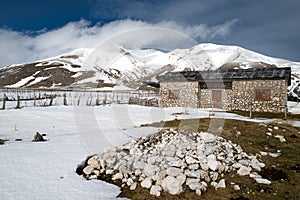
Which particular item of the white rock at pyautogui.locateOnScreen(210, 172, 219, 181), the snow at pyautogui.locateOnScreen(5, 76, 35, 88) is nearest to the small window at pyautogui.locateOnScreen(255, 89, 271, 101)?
the white rock at pyautogui.locateOnScreen(210, 172, 219, 181)

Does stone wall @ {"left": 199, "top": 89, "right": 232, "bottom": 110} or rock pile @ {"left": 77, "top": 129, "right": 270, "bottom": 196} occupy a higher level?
stone wall @ {"left": 199, "top": 89, "right": 232, "bottom": 110}

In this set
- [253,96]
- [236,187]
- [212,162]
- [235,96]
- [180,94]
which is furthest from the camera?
[180,94]

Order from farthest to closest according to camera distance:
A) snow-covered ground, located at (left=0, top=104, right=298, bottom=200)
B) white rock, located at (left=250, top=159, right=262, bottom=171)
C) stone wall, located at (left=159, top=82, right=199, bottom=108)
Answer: stone wall, located at (left=159, top=82, right=199, bottom=108) < white rock, located at (left=250, top=159, right=262, bottom=171) < snow-covered ground, located at (left=0, top=104, right=298, bottom=200)

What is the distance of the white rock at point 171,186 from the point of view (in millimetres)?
7738

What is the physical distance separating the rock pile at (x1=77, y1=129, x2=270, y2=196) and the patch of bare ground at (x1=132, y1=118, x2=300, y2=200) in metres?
0.24

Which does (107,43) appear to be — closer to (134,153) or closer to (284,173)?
(134,153)

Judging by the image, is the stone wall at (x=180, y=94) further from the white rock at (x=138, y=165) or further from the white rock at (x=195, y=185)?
the white rock at (x=195, y=185)

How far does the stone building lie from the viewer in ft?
91.8

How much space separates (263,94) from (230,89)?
3.65 meters

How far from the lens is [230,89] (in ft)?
99.5

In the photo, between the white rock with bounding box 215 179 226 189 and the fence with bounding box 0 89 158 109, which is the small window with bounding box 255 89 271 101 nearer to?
the fence with bounding box 0 89 158 109

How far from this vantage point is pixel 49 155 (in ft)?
33.3

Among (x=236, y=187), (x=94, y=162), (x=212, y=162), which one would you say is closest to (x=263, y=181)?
(x=236, y=187)

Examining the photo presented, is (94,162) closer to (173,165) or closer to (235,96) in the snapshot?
(173,165)
